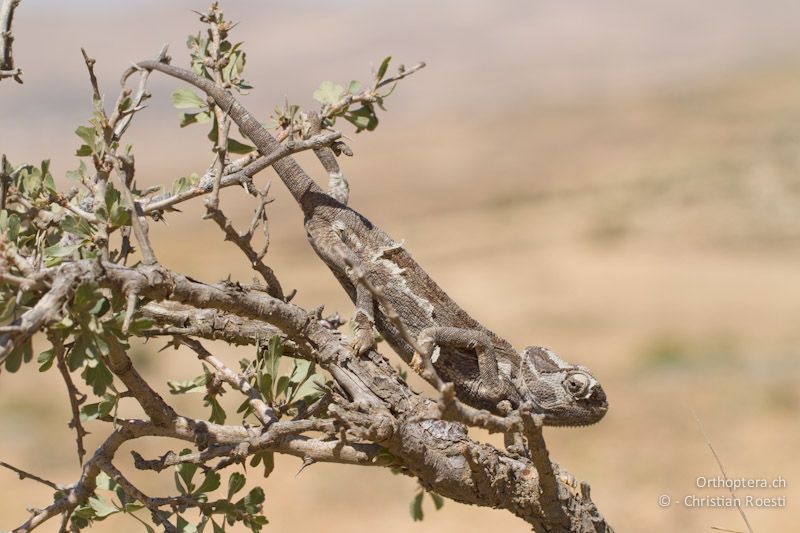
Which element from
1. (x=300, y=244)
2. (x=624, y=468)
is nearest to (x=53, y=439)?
(x=624, y=468)

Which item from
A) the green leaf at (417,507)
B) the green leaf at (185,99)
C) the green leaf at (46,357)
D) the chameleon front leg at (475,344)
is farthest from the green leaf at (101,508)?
the chameleon front leg at (475,344)

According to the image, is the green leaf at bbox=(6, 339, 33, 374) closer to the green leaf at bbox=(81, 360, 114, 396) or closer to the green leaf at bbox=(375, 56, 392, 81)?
the green leaf at bbox=(81, 360, 114, 396)

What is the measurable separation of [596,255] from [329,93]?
20.8m

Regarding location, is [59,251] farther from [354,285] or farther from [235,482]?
[354,285]

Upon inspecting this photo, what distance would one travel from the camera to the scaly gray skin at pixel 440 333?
14.1 feet

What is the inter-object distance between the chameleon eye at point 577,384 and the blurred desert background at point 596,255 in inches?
70.6

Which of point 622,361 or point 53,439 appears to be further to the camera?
point 622,361

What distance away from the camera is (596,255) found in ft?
77.5

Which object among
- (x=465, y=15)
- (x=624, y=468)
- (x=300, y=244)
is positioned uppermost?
(x=465, y=15)

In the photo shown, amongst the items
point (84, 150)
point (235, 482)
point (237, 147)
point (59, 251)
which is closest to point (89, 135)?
point (84, 150)

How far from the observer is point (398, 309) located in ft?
14.7

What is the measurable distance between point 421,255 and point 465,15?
341 ft

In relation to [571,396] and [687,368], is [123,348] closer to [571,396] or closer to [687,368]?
[571,396]

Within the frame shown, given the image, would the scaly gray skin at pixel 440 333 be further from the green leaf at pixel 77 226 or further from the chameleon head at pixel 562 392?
the green leaf at pixel 77 226
